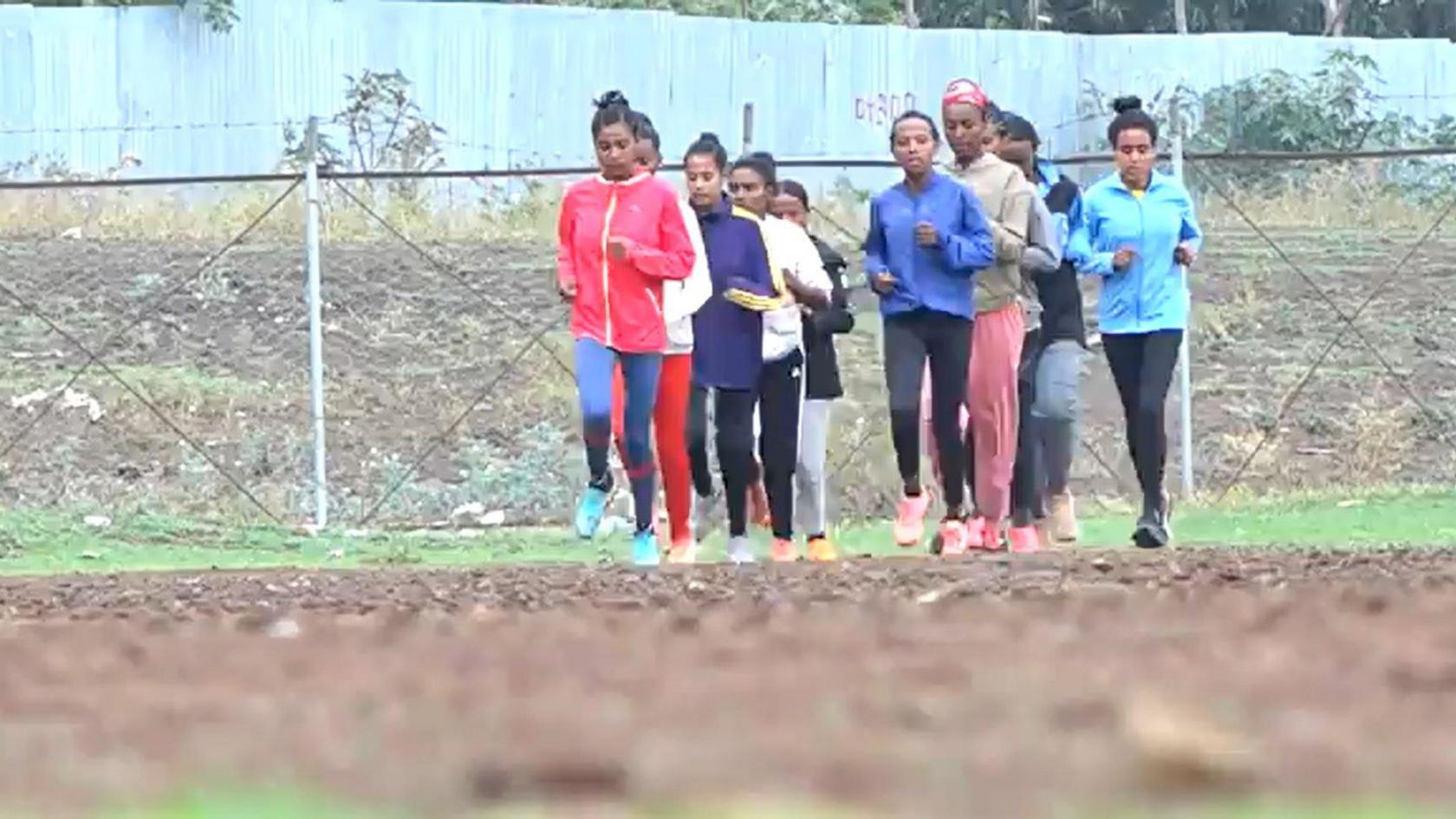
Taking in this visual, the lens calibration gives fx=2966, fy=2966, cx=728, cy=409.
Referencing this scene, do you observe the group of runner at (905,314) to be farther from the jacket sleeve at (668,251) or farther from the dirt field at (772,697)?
the dirt field at (772,697)

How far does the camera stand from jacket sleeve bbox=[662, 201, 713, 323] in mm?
11922

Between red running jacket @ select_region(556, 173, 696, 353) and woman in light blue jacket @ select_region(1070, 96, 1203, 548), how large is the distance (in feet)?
6.45

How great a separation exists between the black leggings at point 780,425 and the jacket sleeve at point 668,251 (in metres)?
1.16

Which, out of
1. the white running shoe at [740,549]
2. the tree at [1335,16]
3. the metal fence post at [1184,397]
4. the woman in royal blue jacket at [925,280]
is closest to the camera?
the woman in royal blue jacket at [925,280]

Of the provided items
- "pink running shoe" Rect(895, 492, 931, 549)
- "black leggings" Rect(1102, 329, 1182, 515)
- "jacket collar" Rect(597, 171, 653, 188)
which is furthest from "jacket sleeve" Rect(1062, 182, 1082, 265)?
"jacket collar" Rect(597, 171, 653, 188)

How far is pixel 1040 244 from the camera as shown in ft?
41.1

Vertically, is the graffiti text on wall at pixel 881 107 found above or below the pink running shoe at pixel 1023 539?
above

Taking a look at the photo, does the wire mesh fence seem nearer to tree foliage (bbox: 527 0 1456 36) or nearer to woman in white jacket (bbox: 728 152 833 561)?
woman in white jacket (bbox: 728 152 833 561)

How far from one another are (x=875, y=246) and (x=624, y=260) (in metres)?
1.27

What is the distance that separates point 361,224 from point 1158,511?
12292 mm

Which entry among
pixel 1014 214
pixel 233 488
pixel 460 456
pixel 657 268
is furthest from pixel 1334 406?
pixel 657 268

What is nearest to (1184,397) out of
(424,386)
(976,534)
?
(976,534)

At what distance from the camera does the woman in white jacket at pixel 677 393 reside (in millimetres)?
12008

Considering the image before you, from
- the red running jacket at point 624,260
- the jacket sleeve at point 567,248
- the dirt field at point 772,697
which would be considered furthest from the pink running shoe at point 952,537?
the dirt field at point 772,697
